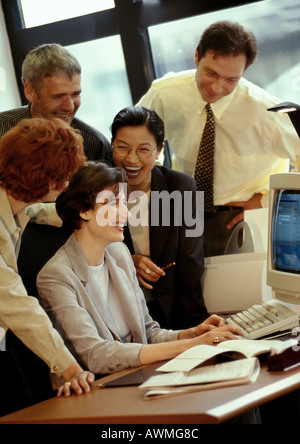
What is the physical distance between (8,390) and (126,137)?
4.06 feet

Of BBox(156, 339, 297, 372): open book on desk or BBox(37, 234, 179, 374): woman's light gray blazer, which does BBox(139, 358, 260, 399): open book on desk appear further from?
BBox(37, 234, 179, 374): woman's light gray blazer

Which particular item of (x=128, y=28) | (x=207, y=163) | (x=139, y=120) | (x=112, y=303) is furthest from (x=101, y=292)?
(x=128, y=28)

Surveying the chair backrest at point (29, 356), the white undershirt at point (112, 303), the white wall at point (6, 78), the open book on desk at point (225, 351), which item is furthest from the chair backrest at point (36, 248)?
the white wall at point (6, 78)

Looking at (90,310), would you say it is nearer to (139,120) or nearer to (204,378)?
Result: (204,378)

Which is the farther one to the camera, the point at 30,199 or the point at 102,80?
the point at 102,80

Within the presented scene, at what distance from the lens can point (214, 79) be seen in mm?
3061

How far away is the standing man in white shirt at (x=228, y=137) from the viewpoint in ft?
10.7

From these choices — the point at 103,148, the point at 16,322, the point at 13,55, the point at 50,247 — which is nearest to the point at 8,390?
the point at 16,322

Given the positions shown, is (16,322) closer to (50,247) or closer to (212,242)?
(50,247)

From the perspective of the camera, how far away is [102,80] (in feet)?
14.3

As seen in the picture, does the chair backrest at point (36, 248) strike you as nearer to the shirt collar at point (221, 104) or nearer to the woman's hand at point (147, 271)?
the woman's hand at point (147, 271)

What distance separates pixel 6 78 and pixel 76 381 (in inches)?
116

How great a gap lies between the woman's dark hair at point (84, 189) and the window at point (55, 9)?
2134mm
